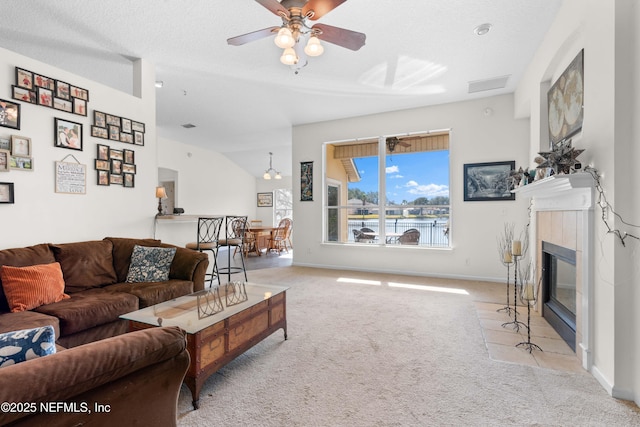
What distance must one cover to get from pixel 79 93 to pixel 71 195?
105cm

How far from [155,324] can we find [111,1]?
2.76 meters

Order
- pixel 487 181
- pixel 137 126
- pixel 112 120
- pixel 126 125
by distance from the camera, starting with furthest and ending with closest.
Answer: pixel 487 181 < pixel 137 126 < pixel 126 125 < pixel 112 120

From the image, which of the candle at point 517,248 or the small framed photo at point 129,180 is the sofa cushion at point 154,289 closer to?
the small framed photo at point 129,180

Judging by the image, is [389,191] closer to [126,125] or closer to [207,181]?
[126,125]

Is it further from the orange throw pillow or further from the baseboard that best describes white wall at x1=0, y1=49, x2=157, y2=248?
the baseboard

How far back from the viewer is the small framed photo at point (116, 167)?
3.35m

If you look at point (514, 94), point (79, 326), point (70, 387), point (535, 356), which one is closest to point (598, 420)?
point (535, 356)

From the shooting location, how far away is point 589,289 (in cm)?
210

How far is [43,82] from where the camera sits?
9.06 ft

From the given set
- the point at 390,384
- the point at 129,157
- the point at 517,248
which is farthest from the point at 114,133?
the point at 517,248

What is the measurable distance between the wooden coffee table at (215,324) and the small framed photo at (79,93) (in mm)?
2401

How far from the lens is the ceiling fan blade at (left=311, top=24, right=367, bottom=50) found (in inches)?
90.7

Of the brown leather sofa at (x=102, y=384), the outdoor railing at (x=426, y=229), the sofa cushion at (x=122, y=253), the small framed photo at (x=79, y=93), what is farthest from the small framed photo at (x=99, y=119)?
the outdoor railing at (x=426, y=229)

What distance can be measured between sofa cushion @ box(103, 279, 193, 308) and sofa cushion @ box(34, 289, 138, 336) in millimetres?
81
